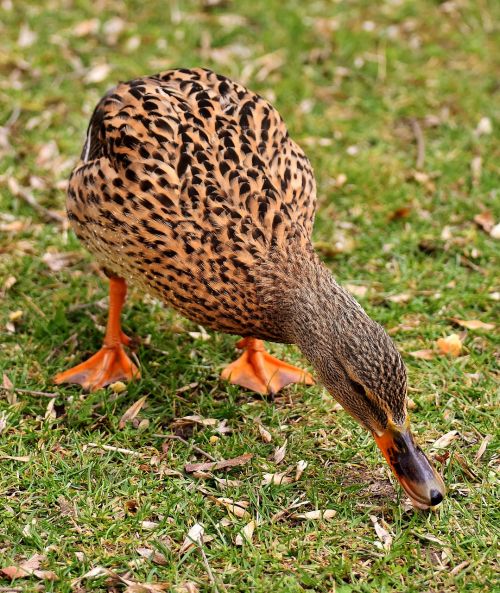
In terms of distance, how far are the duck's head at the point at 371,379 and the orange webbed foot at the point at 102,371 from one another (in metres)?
1.32

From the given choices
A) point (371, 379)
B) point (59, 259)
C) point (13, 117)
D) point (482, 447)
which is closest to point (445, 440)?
point (482, 447)

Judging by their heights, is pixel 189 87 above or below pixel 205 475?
above

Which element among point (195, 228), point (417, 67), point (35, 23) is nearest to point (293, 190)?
point (195, 228)

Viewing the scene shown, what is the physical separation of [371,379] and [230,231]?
0.97 metres

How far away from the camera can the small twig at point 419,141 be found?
6834 mm

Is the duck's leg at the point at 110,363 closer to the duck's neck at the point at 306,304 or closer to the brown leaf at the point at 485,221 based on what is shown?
the duck's neck at the point at 306,304

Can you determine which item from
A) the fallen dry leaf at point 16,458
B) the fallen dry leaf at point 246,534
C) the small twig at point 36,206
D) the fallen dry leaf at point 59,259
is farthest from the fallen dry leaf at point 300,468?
the small twig at point 36,206

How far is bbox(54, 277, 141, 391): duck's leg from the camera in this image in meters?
4.97

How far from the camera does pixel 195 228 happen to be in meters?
4.25

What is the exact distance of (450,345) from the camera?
5.18m

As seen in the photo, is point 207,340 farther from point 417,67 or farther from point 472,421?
point 417,67

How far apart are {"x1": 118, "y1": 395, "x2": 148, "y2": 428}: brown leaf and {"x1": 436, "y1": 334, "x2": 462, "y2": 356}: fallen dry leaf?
1691 millimetres

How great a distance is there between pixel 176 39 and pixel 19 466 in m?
4.82

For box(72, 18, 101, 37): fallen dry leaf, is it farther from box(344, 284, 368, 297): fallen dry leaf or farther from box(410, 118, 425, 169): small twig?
box(344, 284, 368, 297): fallen dry leaf
